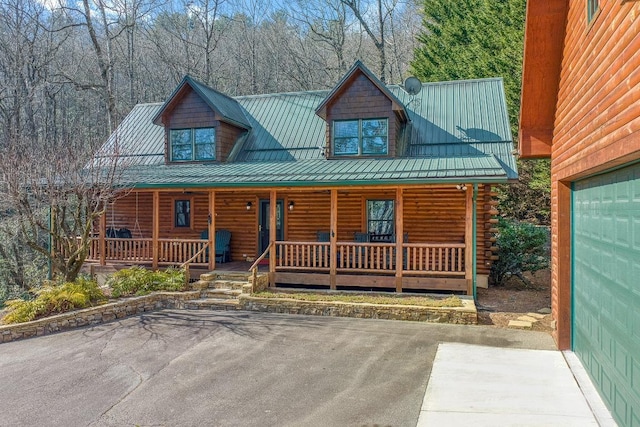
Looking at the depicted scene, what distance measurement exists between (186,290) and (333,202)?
4270mm

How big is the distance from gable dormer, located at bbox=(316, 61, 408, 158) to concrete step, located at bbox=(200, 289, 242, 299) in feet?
16.2

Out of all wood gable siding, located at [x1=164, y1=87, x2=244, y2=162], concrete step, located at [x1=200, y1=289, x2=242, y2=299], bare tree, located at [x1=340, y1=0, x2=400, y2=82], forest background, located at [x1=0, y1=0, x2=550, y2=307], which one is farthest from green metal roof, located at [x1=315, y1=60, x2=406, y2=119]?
bare tree, located at [x1=340, y1=0, x2=400, y2=82]

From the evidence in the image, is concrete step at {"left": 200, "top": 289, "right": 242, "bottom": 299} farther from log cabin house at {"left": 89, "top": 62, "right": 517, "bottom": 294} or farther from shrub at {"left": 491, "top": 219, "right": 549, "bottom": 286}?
shrub at {"left": 491, "top": 219, "right": 549, "bottom": 286}

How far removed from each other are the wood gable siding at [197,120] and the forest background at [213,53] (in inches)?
284

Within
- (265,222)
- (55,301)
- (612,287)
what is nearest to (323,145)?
(265,222)

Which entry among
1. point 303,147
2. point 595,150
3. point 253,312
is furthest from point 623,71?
point 303,147

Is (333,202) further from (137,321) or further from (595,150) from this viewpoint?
(595,150)

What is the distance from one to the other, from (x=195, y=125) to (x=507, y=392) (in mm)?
12046

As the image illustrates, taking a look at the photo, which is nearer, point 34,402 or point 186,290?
point 34,402

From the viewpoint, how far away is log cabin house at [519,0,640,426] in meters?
3.78

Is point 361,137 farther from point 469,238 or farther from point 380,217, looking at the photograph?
point 469,238

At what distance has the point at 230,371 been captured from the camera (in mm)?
6297

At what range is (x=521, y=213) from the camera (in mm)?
20453

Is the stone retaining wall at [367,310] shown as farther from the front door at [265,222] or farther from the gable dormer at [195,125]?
the gable dormer at [195,125]
